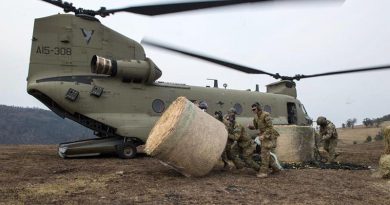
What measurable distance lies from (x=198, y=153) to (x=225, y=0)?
332 centimetres

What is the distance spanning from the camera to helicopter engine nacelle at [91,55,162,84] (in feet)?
39.7

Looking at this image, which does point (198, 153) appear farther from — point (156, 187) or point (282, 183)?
point (282, 183)

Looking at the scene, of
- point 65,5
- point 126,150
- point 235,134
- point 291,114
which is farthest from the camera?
point 291,114

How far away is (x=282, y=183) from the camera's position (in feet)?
26.5

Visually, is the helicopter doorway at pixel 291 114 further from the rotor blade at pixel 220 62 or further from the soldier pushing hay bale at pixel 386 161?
the soldier pushing hay bale at pixel 386 161

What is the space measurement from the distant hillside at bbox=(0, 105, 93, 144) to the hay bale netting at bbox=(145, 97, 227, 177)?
5661 centimetres

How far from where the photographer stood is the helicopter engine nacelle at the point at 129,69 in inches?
476

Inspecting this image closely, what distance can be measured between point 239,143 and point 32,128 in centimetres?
6610

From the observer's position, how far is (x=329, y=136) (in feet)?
42.3

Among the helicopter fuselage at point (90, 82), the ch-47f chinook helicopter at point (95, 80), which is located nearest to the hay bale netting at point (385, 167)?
the ch-47f chinook helicopter at point (95, 80)

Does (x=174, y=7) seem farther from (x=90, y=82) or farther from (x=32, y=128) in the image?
(x=32, y=128)

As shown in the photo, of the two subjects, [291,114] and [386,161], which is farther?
[291,114]

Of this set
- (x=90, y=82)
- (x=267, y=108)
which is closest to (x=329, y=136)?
(x=267, y=108)

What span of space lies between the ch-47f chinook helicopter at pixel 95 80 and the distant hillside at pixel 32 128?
2035 inches
